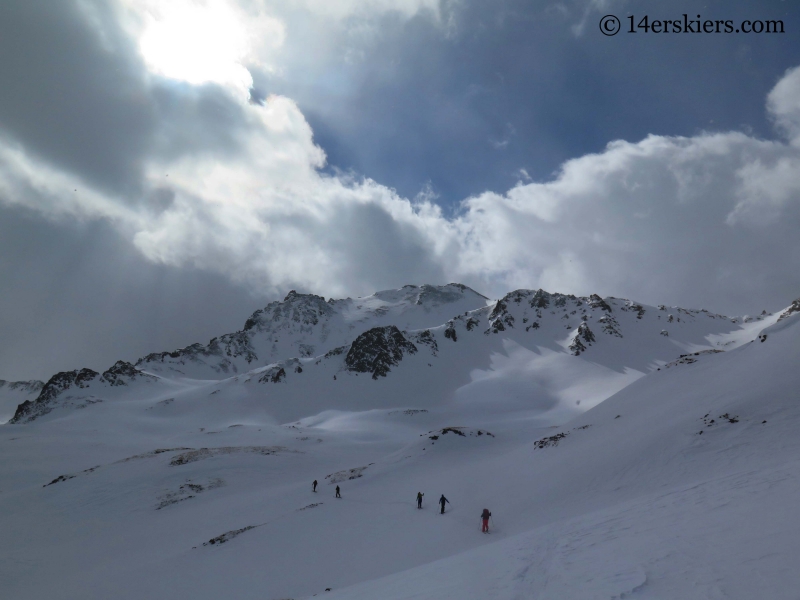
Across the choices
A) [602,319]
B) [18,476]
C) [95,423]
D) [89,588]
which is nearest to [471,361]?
[602,319]

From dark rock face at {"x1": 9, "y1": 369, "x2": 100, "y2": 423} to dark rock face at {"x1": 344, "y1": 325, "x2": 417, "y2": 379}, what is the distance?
81.3m

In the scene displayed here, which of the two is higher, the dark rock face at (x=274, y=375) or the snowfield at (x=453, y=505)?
A: the dark rock face at (x=274, y=375)

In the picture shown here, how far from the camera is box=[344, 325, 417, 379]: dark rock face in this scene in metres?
126

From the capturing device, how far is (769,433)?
65.7 feet

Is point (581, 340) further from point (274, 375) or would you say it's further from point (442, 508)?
point (442, 508)

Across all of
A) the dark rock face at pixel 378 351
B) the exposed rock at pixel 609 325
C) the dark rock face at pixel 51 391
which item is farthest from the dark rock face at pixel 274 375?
the exposed rock at pixel 609 325

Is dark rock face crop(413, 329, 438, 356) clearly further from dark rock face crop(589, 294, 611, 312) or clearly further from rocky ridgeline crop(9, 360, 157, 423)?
rocky ridgeline crop(9, 360, 157, 423)

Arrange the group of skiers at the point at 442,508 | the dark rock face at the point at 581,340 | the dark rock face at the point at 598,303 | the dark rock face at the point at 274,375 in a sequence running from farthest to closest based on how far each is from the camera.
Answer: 1. the dark rock face at the point at 598,303
2. the dark rock face at the point at 581,340
3. the dark rock face at the point at 274,375
4. the group of skiers at the point at 442,508

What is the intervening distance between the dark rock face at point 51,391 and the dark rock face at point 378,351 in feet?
267

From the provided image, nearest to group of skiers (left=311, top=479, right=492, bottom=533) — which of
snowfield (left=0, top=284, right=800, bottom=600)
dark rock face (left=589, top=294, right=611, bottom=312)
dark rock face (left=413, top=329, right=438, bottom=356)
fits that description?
snowfield (left=0, top=284, right=800, bottom=600)

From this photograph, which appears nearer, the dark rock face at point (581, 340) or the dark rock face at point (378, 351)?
the dark rock face at point (581, 340)

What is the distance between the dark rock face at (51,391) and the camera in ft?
369

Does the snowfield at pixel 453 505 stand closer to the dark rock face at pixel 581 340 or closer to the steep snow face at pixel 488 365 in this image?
the steep snow face at pixel 488 365

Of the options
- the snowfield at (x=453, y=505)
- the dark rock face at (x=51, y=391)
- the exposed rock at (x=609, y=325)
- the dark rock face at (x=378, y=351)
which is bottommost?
the snowfield at (x=453, y=505)
